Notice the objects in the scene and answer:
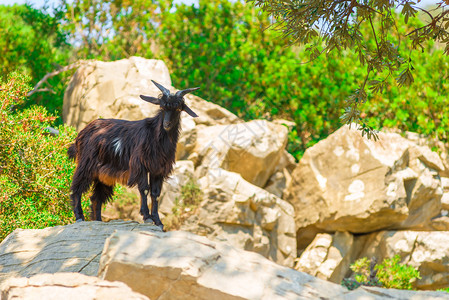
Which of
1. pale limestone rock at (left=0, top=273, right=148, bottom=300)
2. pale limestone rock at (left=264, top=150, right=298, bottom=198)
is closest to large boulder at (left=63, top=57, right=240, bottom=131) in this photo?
pale limestone rock at (left=264, top=150, right=298, bottom=198)

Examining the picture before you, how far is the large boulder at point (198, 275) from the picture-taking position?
13.1 ft

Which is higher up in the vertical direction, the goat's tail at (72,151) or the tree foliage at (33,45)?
the tree foliage at (33,45)

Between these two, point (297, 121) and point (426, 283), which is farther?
point (297, 121)

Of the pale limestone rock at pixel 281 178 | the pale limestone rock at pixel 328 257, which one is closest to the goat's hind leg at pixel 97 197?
the pale limestone rock at pixel 328 257

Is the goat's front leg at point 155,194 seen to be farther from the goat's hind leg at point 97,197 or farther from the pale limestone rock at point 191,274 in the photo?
the pale limestone rock at point 191,274

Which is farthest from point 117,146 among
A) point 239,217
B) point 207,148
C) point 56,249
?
point 207,148

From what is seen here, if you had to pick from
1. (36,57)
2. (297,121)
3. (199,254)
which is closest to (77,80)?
(36,57)

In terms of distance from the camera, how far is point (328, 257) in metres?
11.6

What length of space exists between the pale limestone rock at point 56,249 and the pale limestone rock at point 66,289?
1.16m

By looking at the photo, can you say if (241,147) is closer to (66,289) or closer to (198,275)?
(198,275)

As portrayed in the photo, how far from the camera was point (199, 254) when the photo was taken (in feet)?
14.0

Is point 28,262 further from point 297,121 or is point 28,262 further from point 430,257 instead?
point 297,121

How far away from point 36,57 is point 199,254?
1185 cm

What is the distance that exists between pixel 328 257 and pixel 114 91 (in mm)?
5825
